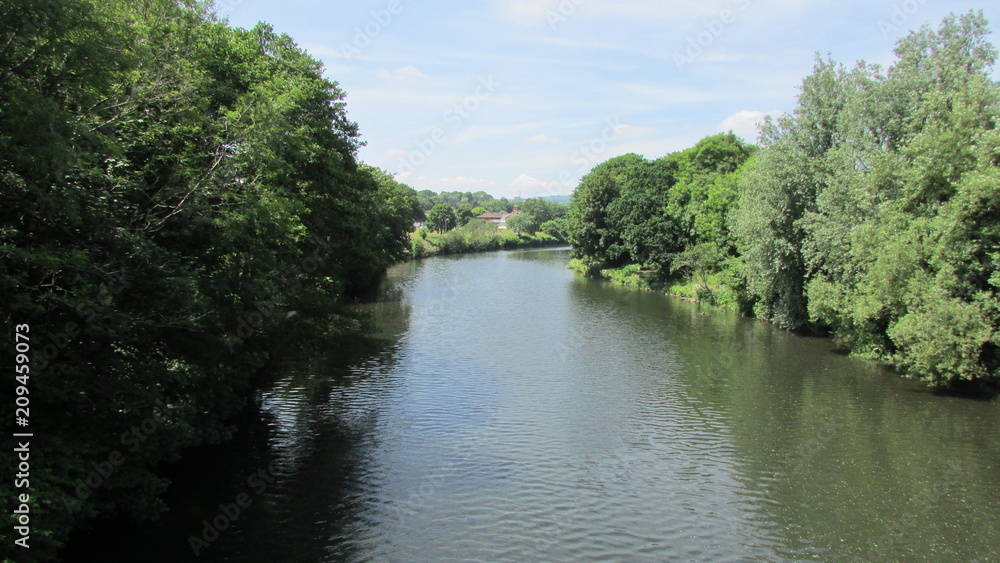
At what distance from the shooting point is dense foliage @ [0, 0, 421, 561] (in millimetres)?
9047

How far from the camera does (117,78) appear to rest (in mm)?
11664

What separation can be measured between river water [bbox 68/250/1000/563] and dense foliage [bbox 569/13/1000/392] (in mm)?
2601

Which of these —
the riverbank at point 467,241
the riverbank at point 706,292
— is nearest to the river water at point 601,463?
the riverbank at point 706,292

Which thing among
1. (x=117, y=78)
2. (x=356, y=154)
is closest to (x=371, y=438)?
(x=117, y=78)

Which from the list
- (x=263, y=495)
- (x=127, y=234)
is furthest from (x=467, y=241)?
(x=127, y=234)

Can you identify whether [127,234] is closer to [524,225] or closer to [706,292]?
[706,292]

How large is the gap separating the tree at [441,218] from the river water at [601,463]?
100986 millimetres

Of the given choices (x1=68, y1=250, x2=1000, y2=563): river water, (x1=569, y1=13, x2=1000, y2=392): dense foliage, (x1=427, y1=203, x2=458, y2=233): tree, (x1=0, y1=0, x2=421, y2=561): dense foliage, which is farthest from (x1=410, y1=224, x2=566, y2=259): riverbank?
(x1=0, y1=0, x2=421, y2=561): dense foliage

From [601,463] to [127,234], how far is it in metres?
12.4

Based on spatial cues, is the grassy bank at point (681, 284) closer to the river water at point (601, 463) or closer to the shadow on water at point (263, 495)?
the river water at point (601, 463)

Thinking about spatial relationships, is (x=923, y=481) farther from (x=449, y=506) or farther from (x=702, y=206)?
(x=702, y=206)

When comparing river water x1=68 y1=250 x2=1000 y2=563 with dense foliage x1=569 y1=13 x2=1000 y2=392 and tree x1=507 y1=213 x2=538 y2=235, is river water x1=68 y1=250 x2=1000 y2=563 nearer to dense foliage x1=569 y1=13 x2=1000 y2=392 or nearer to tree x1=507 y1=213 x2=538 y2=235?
dense foliage x1=569 y1=13 x2=1000 y2=392

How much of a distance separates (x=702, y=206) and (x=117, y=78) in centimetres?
4437

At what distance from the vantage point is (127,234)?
10.6 metres
